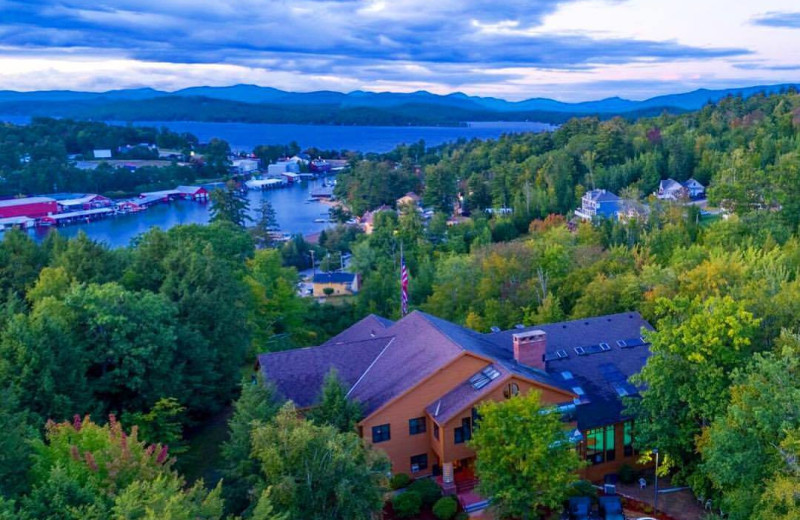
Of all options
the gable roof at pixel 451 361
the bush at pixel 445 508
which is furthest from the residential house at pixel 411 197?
the bush at pixel 445 508

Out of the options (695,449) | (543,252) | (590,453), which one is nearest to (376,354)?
(590,453)

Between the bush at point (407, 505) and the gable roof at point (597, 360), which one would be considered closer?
the bush at point (407, 505)

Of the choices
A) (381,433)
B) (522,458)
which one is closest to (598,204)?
(381,433)

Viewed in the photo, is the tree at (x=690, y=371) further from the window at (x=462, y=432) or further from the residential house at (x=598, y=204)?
the residential house at (x=598, y=204)

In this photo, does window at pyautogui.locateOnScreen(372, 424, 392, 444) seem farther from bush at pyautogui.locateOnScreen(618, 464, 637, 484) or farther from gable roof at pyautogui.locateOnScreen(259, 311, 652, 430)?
bush at pyautogui.locateOnScreen(618, 464, 637, 484)

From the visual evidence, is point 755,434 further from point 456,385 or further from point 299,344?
point 299,344

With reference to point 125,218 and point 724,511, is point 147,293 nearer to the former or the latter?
point 724,511
